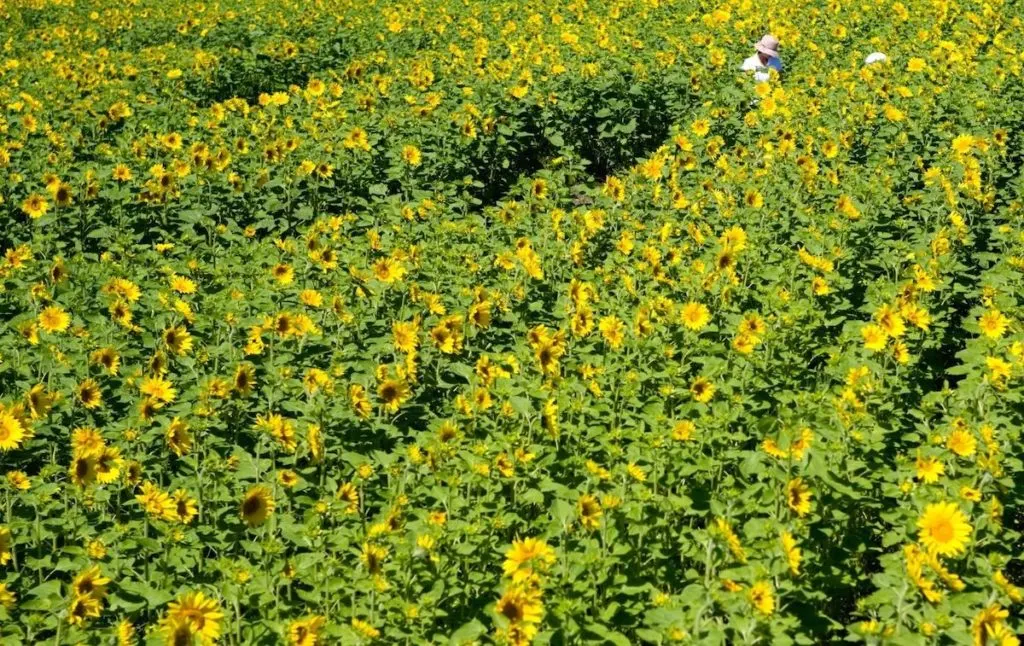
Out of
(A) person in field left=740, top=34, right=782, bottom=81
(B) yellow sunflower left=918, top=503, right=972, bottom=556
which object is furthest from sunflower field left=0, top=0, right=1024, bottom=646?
(A) person in field left=740, top=34, right=782, bottom=81

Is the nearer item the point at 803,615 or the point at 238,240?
the point at 803,615

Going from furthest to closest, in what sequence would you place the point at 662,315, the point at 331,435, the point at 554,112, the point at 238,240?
the point at 554,112 → the point at 238,240 → the point at 662,315 → the point at 331,435

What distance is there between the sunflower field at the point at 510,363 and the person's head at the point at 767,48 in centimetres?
86

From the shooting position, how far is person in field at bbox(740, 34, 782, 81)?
10187 mm

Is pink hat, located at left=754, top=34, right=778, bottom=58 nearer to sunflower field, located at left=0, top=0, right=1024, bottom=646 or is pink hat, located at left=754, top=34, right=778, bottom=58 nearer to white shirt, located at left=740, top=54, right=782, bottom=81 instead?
white shirt, located at left=740, top=54, right=782, bottom=81

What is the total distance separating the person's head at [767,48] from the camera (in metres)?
10.3

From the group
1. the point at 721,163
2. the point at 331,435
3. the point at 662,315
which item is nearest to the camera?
the point at 331,435

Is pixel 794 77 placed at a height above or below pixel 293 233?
above

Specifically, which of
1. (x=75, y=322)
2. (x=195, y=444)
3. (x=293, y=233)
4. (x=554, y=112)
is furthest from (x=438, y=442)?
(x=554, y=112)

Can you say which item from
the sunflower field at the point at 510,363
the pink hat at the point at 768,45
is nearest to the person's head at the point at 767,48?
the pink hat at the point at 768,45

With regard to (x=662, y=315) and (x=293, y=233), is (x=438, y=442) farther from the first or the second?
(x=293, y=233)

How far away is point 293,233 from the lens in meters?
7.21

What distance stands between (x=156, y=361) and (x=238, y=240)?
2001 millimetres

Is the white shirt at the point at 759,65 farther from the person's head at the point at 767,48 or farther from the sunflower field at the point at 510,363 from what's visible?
the sunflower field at the point at 510,363
